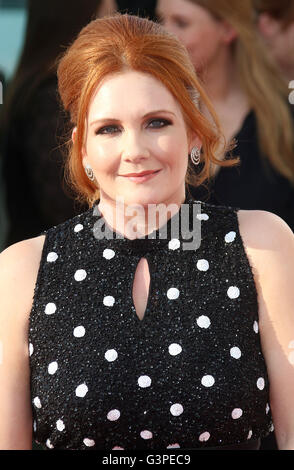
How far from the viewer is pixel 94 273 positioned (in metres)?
1.94

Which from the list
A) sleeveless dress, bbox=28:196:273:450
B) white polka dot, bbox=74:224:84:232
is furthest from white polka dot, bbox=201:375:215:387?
white polka dot, bbox=74:224:84:232

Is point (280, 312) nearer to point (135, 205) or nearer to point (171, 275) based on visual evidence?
point (171, 275)

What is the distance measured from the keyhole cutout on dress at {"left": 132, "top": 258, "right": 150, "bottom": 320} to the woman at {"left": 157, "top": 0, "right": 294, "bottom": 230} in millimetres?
1073

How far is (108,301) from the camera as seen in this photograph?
190 centimetres

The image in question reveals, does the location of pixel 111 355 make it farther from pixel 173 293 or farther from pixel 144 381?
pixel 173 293

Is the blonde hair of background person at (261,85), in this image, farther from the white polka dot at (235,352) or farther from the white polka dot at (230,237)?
the white polka dot at (235,352)

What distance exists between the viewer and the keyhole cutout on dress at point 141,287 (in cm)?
191

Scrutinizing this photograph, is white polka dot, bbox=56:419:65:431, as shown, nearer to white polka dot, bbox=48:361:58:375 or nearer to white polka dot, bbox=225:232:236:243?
white polka dot, bbox=48:361:58:375

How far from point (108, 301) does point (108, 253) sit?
12 centimetres

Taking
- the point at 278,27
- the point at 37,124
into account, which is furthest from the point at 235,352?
the point at 278,27

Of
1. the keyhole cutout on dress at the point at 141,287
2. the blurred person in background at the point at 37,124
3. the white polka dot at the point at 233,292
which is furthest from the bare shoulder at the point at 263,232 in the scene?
the blurred person in background at the point at 37,124

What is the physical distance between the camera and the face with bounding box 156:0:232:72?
307 centimetres

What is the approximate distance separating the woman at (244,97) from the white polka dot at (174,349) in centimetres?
121
